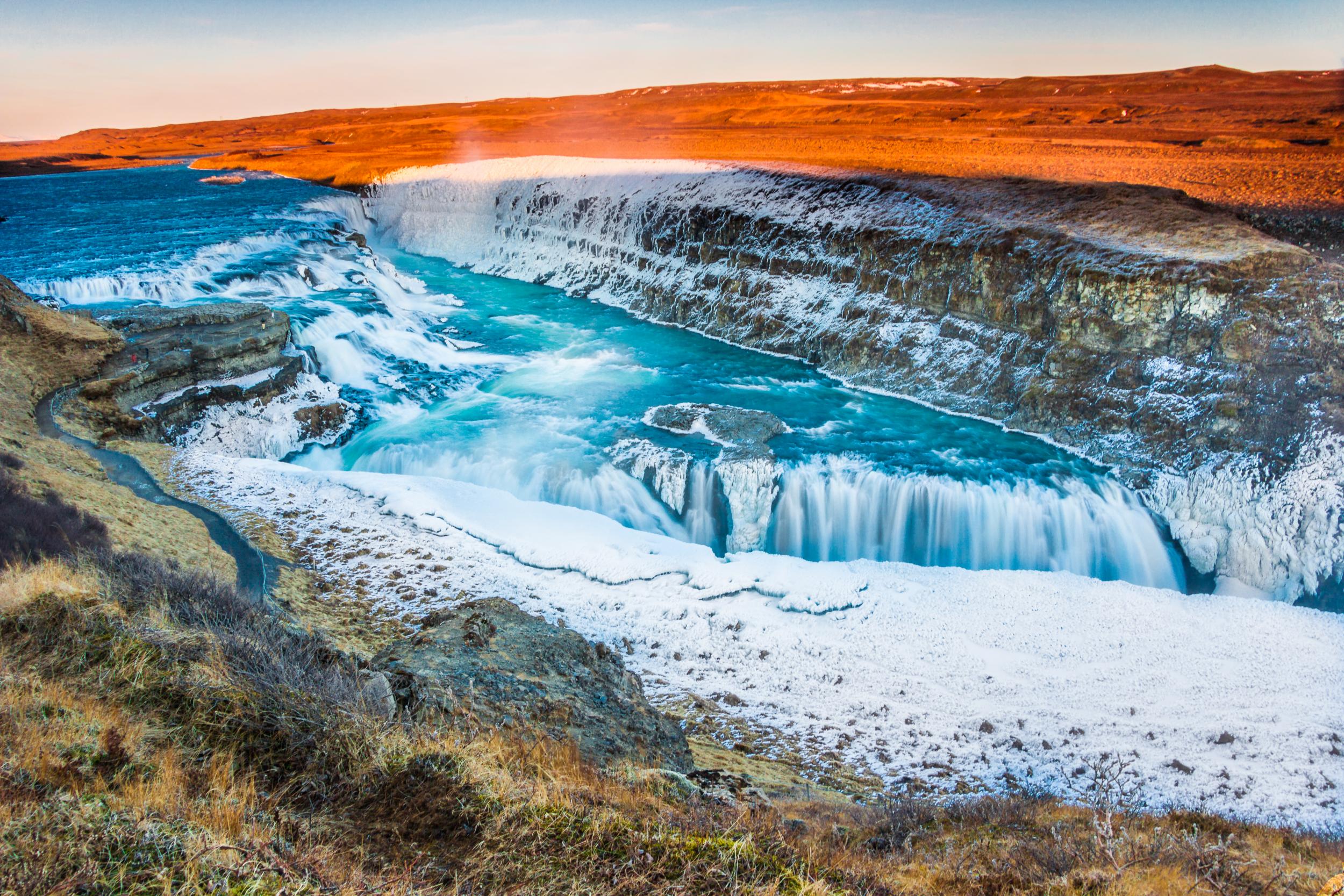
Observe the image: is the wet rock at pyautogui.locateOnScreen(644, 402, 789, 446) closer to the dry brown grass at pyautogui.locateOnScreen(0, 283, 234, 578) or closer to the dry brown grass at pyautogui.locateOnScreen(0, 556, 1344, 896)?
the dry brown grass at pyautogui.locateOnScreen(0, 283, 234, 578)

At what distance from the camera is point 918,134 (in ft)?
159

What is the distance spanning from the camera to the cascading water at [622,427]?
1595 cm

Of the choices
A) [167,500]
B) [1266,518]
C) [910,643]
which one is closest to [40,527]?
[167,500]

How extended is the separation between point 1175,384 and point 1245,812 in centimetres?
1239

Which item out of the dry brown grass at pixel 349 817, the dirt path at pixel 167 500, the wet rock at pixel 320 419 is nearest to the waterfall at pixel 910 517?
the dirt path at pixel 167 500

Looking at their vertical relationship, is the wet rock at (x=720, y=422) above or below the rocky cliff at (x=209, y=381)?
below

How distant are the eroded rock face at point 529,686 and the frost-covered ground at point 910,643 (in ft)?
5.34

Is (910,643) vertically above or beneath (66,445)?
beneath

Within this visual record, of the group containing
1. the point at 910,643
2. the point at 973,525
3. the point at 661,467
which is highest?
the point at 661,467

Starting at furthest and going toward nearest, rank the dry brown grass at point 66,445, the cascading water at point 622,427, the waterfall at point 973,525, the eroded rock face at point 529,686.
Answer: the cascading water at point 622,427 → the waterfall at point 973,525 → the dry brown grass at point 66,445 → the eroded rock face at point 529,686

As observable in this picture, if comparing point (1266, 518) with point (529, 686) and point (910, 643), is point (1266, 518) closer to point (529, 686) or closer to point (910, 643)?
point (910, 643)

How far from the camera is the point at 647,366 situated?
977 inches

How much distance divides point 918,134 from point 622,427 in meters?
38.8

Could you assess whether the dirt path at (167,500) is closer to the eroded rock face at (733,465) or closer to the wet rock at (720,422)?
the eroded rock face at (733,465)
